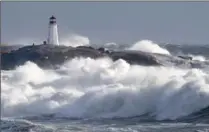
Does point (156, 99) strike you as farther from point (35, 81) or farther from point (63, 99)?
point (35, 81)

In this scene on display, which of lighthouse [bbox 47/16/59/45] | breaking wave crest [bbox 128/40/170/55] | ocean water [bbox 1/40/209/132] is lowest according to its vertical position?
ocean water [bbox 1/40/209/132]

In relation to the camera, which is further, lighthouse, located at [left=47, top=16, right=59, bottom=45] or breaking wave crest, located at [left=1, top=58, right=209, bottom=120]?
lighthouse, located at [left=47, top=16, right=59, bottom=45]

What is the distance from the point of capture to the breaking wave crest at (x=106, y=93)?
25594 mm

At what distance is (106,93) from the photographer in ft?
92.7

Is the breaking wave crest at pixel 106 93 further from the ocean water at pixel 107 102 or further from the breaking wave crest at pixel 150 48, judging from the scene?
the breaking wave crest at pixel 150 48

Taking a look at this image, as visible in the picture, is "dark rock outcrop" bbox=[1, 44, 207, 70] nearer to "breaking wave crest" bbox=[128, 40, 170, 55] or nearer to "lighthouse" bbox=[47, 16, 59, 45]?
"lighthouse" bbox=[47, 16, 59, 45]

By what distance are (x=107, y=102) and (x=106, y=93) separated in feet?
3.24

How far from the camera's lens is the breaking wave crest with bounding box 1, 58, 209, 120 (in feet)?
84.0

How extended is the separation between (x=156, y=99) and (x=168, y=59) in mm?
16874

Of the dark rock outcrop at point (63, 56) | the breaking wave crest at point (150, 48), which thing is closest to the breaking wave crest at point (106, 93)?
the dark rock outcrop at point (63, 56)

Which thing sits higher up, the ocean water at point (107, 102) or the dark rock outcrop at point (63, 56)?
the dark rock outcrop at point (63, 56)

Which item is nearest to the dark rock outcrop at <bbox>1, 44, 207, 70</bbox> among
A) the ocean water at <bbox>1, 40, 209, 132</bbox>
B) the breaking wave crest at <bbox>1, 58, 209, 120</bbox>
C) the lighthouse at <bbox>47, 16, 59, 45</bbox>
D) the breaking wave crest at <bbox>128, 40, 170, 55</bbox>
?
the breaking wave crest at <bbox>1, 58, 209, 120</bbox>

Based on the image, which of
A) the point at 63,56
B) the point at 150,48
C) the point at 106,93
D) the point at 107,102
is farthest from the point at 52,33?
the point at 107,102

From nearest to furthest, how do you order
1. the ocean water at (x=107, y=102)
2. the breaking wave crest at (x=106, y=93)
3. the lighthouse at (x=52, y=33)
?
the ocean water at (x=107, y=102), the breaking wave crest at (x=106, y=93), the lighthouse at (x=52, y=33)
